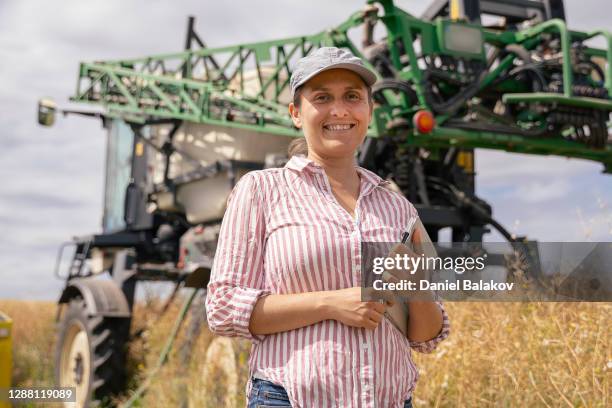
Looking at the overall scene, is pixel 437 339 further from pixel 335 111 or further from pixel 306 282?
pixel 335 111

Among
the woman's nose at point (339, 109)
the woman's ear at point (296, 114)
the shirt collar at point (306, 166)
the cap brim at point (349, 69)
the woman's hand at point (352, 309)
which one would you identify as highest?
the cap brim at point (349, 69)

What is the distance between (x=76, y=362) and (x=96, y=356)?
638mm

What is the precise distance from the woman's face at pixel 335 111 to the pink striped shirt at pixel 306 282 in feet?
0.32

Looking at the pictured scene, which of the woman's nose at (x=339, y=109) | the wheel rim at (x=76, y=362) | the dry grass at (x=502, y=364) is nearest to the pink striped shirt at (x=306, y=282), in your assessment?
the woman's nose at (x=339, y=109)

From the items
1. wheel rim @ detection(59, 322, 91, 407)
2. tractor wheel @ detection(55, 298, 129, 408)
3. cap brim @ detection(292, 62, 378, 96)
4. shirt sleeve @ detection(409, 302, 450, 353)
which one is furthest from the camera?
wheel rim @ detection(59, 322, 91, 407)

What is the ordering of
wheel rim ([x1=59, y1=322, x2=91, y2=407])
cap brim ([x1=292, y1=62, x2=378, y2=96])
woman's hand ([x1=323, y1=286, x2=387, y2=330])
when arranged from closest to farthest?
woman's hand ([x1=323, y1=286, x2=387, y2=330]) → cap brim ([x1=292, y1=62, x2=378, y2=96]) → wheel rim ([x1=59, y1=322, x2=91, y2=407])

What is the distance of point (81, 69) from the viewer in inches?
376

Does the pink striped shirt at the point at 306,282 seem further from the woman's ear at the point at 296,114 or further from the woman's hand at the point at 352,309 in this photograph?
the woman's ear at the point at 296,114

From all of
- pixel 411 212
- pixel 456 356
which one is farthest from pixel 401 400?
pixel 456 356

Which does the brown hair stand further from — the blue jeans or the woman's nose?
the blue jeans

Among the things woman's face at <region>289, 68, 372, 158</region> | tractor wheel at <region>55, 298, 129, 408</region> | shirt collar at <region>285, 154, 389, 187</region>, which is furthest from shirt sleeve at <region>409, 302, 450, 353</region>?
tractor wheel at <region>55, 298, 129, 408</region>

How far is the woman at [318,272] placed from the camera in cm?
185

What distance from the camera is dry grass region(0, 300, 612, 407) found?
3502mm

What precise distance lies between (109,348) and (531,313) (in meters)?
4.27
